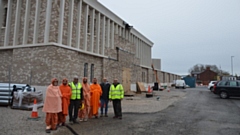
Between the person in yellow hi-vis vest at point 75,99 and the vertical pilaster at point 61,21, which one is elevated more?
the vertical pilaster at point 61,21

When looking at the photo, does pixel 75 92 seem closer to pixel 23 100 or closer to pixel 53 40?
pixel 23 100

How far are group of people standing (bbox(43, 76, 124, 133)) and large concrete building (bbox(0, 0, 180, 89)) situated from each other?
5.19 m

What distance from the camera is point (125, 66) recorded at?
2339 cm

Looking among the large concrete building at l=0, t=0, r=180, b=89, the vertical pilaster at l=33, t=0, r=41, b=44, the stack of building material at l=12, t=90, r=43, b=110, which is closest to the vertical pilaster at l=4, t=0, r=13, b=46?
the large concrete building at l=0, t=0, r=180, b=89

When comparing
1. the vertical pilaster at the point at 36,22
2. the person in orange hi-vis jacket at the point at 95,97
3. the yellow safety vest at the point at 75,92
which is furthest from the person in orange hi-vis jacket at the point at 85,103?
the vertical pilaster at the point at 36,22

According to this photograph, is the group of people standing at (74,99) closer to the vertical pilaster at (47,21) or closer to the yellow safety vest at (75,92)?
the yellow safety vest at (75,92)

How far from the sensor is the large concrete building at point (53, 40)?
43.4 ft

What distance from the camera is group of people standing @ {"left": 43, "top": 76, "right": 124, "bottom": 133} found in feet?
21.6

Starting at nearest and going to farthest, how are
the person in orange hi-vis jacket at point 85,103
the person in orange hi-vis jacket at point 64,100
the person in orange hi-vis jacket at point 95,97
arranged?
the person in orange hi-vis jacket at point 64,100 → the person in orange hi-vis jacket at point 85,103 → the person in orange hi-vis jacket at point 95,97

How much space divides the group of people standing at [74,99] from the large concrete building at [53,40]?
5189mm

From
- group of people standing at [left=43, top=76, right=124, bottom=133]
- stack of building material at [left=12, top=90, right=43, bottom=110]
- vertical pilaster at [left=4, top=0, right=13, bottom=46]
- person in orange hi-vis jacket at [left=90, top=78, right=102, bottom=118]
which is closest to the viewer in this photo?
group of people standing at [left=43, top=76, right=124, bottom=133]

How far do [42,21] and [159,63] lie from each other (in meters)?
36.8

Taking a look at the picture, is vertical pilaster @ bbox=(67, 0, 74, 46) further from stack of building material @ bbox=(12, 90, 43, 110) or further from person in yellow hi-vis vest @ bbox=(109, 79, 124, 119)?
person in yellow hi-vis vest @ bbox=(109, 79, 124, 119)

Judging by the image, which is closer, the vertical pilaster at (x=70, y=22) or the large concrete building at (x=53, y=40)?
the large concrete building at (x=53, y=40)
